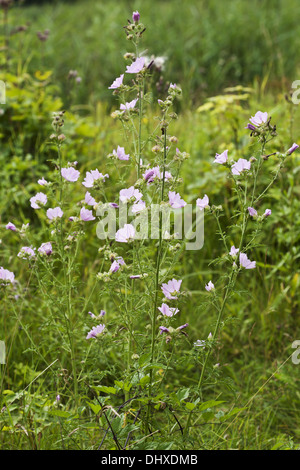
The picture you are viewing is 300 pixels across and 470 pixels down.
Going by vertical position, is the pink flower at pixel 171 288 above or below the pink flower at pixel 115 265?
below

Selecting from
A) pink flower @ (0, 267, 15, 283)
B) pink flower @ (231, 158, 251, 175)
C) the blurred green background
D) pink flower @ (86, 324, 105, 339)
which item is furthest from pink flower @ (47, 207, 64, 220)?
the blurred green background

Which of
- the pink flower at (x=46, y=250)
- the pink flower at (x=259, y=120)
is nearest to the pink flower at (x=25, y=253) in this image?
the pink flower at (x=46, y=250)

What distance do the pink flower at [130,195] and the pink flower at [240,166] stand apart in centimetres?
24

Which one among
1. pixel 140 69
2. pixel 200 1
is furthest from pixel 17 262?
pixel 200 1

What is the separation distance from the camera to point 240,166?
4.60 ft

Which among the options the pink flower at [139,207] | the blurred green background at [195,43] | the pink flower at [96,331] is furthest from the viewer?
the blurred green background at [195,43]

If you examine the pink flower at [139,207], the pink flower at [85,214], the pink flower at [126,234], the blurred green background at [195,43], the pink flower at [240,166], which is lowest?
the pink flower at [126,234]

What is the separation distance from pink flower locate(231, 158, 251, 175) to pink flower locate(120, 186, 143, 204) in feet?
0.80

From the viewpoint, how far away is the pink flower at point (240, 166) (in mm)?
1395

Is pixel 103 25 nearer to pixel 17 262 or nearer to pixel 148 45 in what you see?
pixel 148 45

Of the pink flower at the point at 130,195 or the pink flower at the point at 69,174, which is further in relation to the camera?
the pink flower at the point at 69,174

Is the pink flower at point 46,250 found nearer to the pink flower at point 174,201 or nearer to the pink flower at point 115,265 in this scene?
the pink flower at point 115,265

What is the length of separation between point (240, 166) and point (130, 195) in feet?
0.94

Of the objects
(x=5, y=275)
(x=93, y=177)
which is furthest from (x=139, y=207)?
(x=5, y=275)
